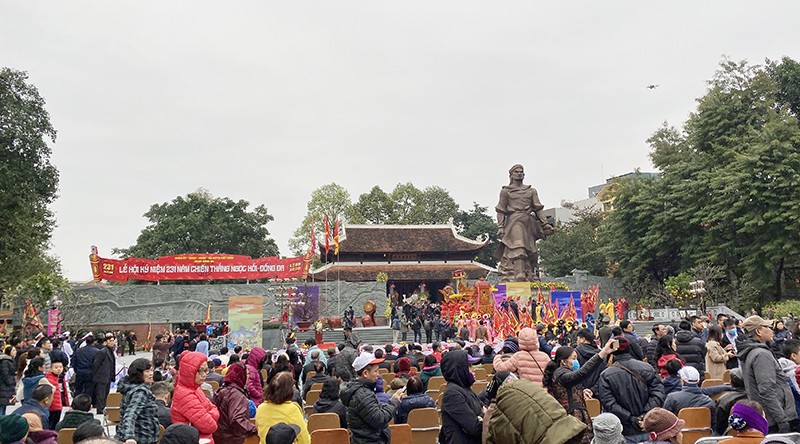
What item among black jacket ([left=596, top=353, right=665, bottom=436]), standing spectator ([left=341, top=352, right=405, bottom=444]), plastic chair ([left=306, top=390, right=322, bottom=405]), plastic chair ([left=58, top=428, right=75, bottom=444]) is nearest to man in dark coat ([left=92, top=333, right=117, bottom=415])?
plastic chair ([left=306, top=390, right=322, bottom=405])

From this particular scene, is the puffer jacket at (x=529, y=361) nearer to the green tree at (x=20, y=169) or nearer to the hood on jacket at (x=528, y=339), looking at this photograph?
the hood on jacket at (x=528, y=339)

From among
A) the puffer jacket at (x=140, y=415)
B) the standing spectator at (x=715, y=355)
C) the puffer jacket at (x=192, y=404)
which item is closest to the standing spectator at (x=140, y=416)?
the puffer jacket at (x=140, y=415)

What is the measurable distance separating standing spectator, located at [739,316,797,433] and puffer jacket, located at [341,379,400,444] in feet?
9.45

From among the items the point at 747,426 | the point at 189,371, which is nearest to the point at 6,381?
the point at 189,371

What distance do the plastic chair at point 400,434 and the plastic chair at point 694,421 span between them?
2143mm

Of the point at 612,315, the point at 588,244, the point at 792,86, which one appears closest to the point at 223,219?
the point at 588,244

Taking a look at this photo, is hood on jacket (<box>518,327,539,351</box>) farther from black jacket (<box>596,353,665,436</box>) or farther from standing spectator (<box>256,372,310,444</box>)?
standing spectator (<box>256,372,310,444</box>)

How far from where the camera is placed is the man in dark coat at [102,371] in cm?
1006

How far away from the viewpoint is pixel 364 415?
183 inches

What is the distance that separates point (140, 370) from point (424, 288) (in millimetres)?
32529

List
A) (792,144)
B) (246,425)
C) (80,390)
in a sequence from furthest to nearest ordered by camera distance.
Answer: (792,144), (80,390), (246,425)

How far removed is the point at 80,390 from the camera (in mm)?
10469

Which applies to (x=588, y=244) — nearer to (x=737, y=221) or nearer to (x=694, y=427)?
(x=737, y=221)

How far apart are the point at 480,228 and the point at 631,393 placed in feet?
163
